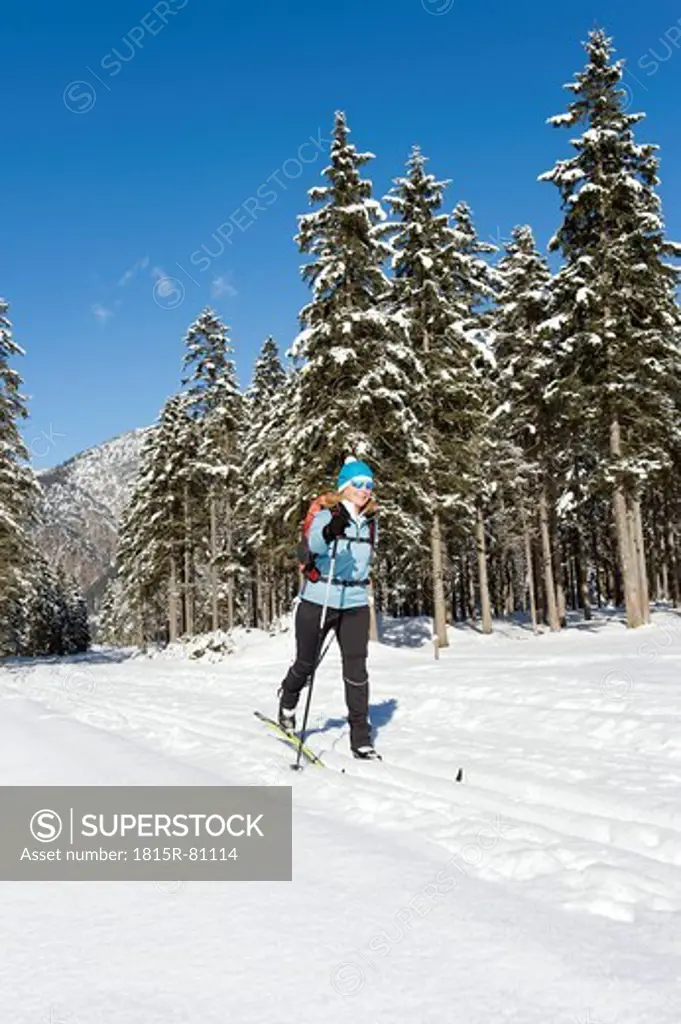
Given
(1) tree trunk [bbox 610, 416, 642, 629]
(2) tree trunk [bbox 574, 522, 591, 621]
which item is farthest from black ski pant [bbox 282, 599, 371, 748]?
(2) tree trunk [bbox 574, 522, 591, 621]

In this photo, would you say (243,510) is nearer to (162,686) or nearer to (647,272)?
(647,272)

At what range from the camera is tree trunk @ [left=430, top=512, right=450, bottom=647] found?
915 inches

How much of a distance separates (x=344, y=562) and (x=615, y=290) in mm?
19232

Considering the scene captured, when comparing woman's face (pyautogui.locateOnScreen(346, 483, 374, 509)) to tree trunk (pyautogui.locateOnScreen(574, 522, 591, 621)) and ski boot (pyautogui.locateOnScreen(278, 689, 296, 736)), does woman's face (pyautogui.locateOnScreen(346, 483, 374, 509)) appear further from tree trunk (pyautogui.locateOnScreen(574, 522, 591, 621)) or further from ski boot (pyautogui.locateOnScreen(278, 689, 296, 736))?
tree trunk (pyautogui.locateOnScreen(574, 522, 591, 621))

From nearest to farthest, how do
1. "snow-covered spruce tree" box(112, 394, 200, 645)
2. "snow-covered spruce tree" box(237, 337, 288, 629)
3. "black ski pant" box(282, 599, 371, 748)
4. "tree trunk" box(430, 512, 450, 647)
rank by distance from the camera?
"black ski pant" box(282, 599, 371, 748), "tree trunk" box(430, 512, 450, 647), "snow-covered spruce tree" box(237, 337, 288, 629), "snow-covered spruce tree" box(112, 394, 200, 645)

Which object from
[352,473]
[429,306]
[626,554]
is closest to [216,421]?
[429,306]

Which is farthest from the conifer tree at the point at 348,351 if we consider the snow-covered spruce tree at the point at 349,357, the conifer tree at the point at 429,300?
the conifer tree at the point at 429,300

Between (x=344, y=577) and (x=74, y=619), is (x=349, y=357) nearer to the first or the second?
(x=344, y=577)

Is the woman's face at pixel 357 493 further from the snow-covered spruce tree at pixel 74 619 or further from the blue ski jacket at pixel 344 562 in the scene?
the snow-covered spruce tree at pixel 74 619

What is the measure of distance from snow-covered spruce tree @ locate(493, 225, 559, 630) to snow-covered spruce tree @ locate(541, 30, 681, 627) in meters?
6.09

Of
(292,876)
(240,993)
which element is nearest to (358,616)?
(292,876)

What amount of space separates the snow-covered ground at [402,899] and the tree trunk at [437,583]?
16.8 m

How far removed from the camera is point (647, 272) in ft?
70.4

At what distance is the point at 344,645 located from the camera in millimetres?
5902
